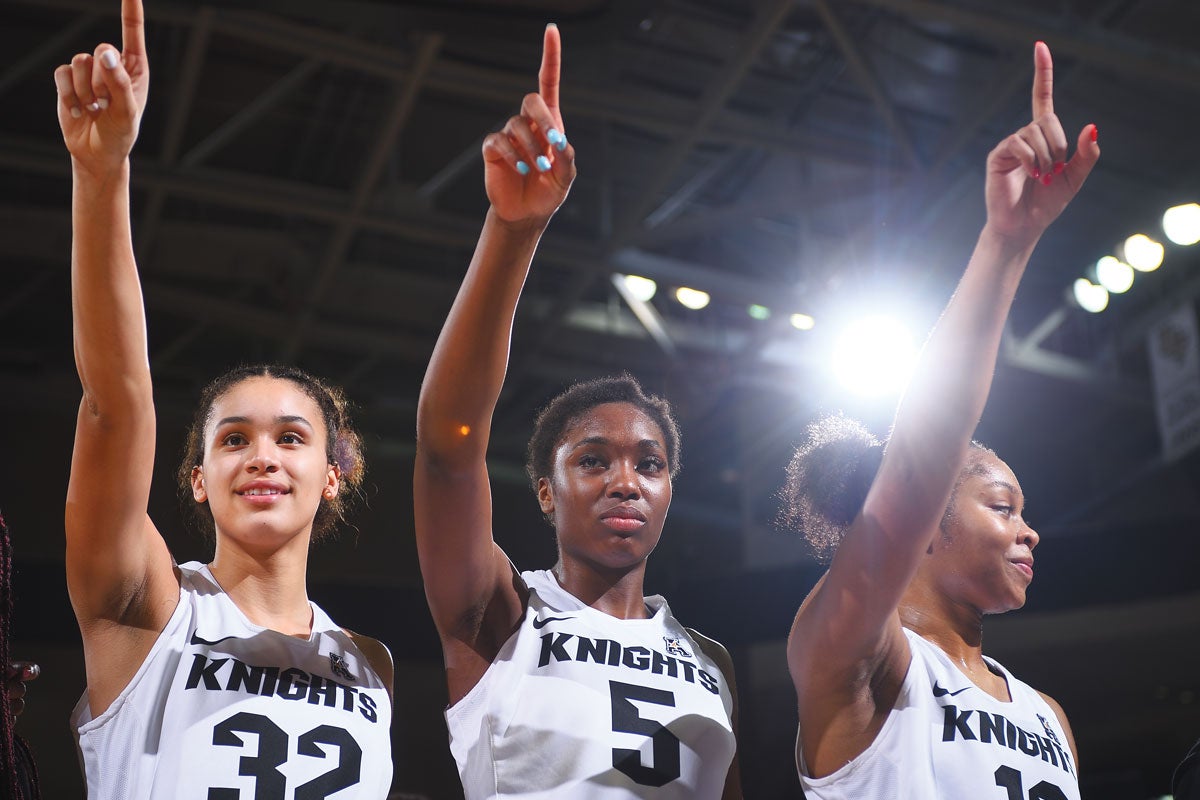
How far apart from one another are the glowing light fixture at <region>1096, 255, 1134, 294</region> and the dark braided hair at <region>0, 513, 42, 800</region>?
23.5 feet

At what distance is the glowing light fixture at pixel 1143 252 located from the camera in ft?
24.4

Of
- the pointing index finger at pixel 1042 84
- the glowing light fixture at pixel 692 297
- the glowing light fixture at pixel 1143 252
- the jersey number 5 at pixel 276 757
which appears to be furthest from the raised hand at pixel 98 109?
the glowing light fixture at pixel 1143 252

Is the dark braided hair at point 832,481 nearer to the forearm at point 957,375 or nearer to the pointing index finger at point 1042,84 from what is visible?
the forearm at point 957,375

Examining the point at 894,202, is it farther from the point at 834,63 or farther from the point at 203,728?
the point at 203,728

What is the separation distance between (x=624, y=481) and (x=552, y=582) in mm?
254

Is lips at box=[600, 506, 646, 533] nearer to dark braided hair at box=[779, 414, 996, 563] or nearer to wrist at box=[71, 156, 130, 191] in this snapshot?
dark braided hair at box=[779, 414, 996, 563]

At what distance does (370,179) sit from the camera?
665cm

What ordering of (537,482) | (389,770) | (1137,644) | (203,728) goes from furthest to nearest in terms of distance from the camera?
1. (1137,644)
2. (537,482)
3. (389,770)
4. (203,728)

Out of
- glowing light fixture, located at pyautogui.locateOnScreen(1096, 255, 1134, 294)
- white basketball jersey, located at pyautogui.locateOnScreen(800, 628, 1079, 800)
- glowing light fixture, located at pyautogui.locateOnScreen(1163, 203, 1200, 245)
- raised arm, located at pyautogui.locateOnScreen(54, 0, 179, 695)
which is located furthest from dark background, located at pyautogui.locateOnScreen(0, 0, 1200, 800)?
white basketball jersey, located at pyautogui.locateOnScreen(800, 628, 1079, 800)

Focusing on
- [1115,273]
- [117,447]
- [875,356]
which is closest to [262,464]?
[117,447]

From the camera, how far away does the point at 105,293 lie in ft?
5.81

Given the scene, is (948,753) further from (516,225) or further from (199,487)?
(199,487)

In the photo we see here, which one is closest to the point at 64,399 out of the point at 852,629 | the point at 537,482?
the point at 537,482

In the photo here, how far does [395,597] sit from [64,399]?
3.47 meters
